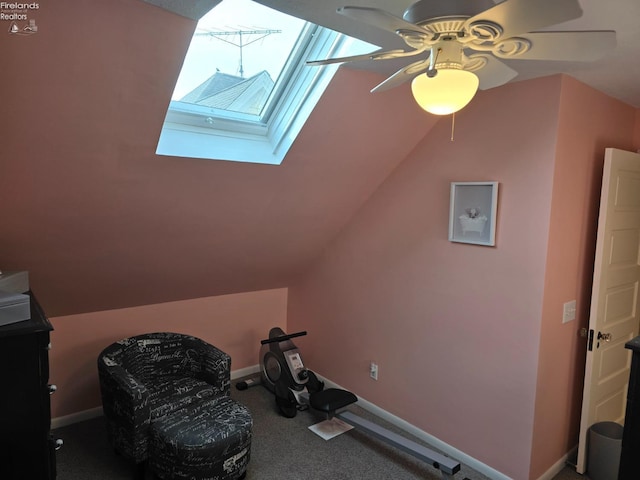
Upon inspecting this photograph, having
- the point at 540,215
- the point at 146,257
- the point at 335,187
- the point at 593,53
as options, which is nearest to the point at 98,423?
the point at 146,257

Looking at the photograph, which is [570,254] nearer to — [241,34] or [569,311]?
[569,311]

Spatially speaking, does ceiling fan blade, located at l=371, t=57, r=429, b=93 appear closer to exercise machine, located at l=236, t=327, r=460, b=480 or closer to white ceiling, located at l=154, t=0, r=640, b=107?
Answer: white ceiling, located at l=154, t=0, r=640, b=107

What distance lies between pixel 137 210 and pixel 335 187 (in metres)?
1.29

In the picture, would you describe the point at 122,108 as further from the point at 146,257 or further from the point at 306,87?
the point at 146,257

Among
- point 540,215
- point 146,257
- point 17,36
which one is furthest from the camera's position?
point 146,257

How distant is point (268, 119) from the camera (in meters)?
2.54

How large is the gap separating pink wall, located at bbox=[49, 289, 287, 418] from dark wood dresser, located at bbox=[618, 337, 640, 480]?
2928mm

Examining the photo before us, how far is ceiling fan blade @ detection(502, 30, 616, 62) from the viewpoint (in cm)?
111

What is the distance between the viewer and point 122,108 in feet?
5.92

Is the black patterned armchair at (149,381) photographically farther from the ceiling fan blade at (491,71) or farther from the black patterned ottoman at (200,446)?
the ceiling fan blade at (491,71)

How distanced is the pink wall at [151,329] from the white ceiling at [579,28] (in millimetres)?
2425

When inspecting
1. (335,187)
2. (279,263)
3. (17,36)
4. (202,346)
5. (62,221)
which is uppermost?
(17,36)

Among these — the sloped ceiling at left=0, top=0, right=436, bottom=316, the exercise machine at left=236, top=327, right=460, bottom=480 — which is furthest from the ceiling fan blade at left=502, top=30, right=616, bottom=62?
the exercise machine at left=236, top=327, right=460, bottom=480

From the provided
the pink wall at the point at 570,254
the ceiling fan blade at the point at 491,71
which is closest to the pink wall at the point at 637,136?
the pink wall at the point at 570,254
